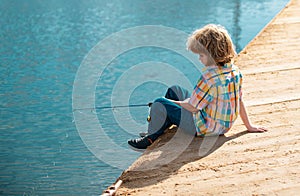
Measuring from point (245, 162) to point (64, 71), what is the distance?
363 centimetres

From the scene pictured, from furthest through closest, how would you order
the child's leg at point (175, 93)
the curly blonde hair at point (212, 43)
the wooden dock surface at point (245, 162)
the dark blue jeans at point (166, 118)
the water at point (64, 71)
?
the water at point (64, 71), the child's leg at point (175, 93), the dark blue jeans at point (166, 118), the curly blonde hair at point (212, 43), the wooden dock surface at point (245, 162)

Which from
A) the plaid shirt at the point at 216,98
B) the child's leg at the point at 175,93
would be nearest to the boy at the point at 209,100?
the plaid shirt at the point at 216,98

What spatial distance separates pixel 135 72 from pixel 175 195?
357 centimetres

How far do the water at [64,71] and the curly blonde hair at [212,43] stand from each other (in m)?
1.25

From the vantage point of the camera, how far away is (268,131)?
3031mm

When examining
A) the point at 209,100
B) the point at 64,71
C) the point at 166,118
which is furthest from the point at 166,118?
the point at 64,71

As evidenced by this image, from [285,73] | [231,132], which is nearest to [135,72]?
[285,73]

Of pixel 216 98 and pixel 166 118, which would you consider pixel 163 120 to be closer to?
pixel 166 118

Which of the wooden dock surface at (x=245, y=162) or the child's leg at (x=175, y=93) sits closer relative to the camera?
the wooden dock surface at (x=245, y=162)

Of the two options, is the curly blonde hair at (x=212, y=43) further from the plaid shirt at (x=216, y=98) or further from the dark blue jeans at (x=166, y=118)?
the dark blue jeans at (x=166, y=118)

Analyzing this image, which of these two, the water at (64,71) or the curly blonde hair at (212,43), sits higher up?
the curly blonde hair at (212,43)

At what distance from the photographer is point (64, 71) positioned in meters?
5.93

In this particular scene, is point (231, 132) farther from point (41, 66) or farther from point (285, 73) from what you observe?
point (41, 66)

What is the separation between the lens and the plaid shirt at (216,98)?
9.15 feet
